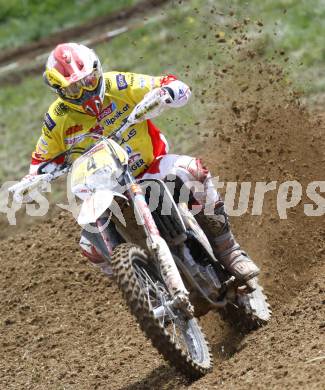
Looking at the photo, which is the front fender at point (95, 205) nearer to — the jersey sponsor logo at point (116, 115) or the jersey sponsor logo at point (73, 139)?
the jersey sponsor logo at point (73, 139)

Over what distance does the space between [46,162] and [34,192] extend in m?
0.29

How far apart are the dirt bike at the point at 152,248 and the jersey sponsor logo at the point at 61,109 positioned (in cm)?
34

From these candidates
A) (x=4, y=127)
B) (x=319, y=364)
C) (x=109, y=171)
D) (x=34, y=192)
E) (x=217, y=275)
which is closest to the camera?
(x=319, y=364)

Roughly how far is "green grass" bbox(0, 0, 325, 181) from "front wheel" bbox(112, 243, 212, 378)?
5715 mm

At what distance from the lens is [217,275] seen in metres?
7.17

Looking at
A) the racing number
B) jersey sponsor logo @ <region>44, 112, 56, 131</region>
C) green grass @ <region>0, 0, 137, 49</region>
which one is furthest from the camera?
green grass @ <region>0, 0, 137, 49</region>

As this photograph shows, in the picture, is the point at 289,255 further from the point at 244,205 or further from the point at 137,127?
the point at 137,127

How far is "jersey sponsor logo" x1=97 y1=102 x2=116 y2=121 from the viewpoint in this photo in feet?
22.7

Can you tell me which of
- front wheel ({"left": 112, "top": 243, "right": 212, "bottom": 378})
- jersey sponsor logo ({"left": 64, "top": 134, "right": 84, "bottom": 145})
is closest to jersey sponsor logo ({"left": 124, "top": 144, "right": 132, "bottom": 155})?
jersey sponsor logo ({"left": 64, "top": 134, "right": 84, "bottom": 145})

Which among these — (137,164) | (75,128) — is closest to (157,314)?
(137,164)

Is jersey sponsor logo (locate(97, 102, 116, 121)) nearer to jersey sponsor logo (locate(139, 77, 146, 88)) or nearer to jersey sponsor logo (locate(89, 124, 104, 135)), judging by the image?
jersey sponsor logo (locate(89, 124, 104, 135))

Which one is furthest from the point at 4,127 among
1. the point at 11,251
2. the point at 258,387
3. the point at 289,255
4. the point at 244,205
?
the point at 258,387

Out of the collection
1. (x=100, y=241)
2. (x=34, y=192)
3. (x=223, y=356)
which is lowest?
(x=223, y=356)

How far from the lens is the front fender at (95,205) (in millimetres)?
5988
